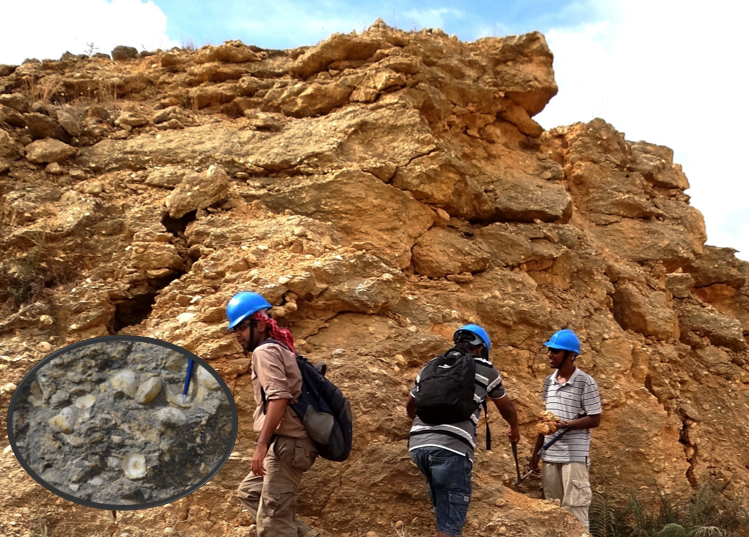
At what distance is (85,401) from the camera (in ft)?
8.62

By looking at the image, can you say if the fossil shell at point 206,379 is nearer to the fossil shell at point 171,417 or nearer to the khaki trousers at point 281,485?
the fossil shell at point 171,417

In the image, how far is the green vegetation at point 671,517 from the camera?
4.39 m

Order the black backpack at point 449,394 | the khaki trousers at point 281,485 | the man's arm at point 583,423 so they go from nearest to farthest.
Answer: the khaki trousers at point 281,485 → the black backpack at point 449,394 → the man's arm at point 583,423

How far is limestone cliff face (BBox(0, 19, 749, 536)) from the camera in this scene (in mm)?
3928

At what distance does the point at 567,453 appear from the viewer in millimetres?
4098

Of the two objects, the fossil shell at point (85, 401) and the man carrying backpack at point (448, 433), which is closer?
the fossil shell at point (85, 401)

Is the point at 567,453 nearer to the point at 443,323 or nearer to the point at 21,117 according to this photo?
the point at 443,323

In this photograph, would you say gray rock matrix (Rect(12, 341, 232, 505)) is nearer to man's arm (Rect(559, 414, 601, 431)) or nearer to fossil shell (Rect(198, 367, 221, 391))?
fossil shell (Rect(198, 367, 221, 391))

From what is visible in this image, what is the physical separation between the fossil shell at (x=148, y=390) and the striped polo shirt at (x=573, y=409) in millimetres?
2785

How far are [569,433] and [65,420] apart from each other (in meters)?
3.20

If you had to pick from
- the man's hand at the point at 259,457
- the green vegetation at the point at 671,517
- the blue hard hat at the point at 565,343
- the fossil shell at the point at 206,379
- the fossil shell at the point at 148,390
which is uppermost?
the blue hard hat at the point at 565,343

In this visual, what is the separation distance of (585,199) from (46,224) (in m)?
6.13

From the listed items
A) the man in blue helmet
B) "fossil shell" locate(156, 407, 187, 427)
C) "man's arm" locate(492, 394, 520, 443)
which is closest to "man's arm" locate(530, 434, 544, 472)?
the man in blue helmet

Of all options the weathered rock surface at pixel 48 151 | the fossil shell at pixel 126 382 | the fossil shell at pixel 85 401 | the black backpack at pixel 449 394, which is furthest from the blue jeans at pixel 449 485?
the weathered rock surface at pixel 48 151
